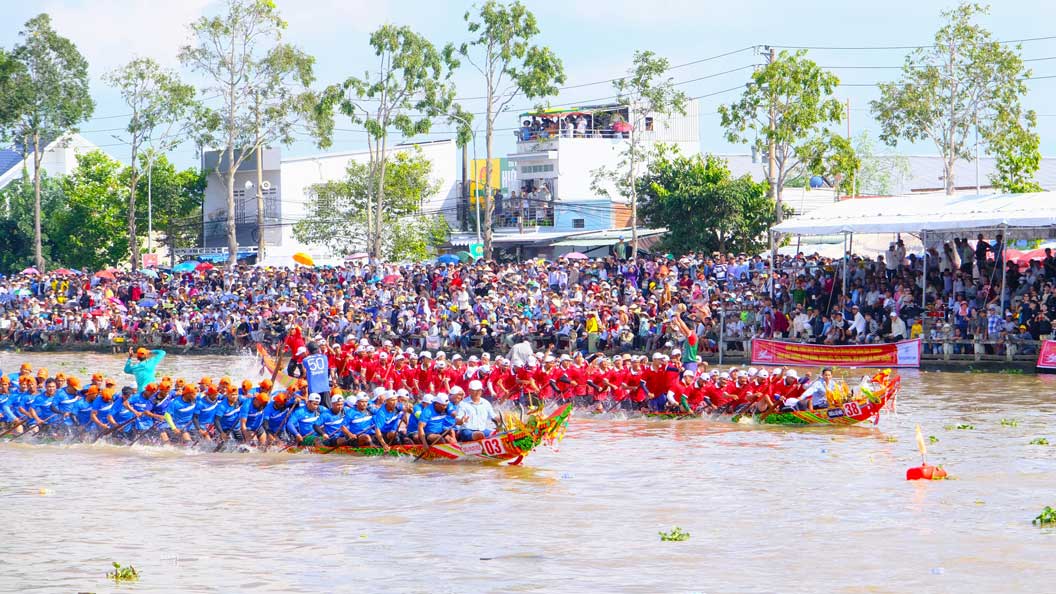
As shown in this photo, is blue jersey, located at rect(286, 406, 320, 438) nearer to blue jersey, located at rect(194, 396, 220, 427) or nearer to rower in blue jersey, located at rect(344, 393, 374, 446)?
rower in blue jersey, located at rect(344, 393, 374, 446)

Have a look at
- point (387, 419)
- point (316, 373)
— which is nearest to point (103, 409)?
point (316, 373)

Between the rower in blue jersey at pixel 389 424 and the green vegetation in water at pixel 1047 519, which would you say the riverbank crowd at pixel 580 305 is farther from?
the green vegetation in water at pixel 1047 519

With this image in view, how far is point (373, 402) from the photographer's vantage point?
16.4 m

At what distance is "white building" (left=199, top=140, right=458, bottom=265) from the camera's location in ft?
178

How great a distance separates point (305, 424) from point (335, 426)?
487mm

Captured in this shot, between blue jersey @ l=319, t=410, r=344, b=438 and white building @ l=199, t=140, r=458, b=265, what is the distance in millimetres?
Result: 36318

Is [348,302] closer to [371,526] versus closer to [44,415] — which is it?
[44,415]

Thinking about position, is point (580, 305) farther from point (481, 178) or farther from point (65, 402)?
point (481, 178)

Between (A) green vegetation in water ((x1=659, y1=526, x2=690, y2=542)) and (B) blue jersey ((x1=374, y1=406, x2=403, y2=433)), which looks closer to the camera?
(A) green vegetation in water ((x1=659, y1=526, x2=690, y2=542))

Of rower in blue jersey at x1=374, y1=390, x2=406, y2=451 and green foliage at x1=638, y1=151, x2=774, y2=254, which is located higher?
green foliage at x1=638, y1=151, x2=774, y2=254

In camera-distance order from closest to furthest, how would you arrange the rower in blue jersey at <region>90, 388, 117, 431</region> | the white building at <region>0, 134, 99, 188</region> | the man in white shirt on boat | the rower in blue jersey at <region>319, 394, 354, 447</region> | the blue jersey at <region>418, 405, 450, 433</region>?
the man in white shirt on boat
the blue jersey at <region>418, 405, 450, 433</region>
the rower in blue jersey at <region>319, 394, 354, 447</region>
the rower in blue jersey at <region>90, 388, 117, 431</region>
the white building at <region>0, 134, 99, 188</region>

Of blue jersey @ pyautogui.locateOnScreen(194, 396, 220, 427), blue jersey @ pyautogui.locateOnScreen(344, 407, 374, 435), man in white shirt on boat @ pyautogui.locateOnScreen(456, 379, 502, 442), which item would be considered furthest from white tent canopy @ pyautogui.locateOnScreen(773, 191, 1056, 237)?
blue jersey @ pyautogui.locateOnScreen(194, 396, 220, 427)

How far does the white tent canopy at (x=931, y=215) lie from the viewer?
2442cm

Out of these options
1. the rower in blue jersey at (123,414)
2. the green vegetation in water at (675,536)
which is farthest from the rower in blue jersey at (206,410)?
the green vegetation in water at (675,536)
